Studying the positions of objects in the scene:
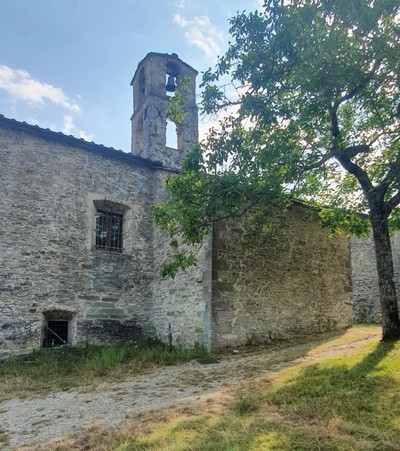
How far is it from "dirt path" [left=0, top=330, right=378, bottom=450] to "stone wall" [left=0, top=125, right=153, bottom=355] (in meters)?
3.48

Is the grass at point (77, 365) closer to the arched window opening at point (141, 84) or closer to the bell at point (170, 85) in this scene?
the bell at point (170, 85)

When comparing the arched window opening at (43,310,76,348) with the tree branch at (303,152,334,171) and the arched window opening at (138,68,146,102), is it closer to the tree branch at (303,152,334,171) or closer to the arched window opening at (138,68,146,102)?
the tree branch at (303,152,334,171)

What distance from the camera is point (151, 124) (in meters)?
14.5

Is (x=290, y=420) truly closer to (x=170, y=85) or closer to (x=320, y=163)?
(x=320, y=163)

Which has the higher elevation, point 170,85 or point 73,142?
point 170,85

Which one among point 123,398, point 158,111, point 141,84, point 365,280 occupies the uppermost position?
point 141,84

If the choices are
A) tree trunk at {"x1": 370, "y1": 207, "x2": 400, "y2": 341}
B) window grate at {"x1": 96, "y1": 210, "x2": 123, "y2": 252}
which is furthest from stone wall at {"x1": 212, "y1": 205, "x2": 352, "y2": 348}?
window grate at {"x1": 96, "y1": 210, "x2": 123, "y2": 252}

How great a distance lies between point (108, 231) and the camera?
1168 centimetres

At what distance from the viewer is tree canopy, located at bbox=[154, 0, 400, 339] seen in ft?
21.4

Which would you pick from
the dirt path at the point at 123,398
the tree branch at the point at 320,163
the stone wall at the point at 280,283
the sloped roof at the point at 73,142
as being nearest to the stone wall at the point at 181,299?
the stone wall at the point at 280,283

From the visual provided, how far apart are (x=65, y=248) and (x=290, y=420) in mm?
8202

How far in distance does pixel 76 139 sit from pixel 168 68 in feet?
20.1

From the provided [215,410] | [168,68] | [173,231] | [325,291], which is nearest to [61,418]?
[215,410]

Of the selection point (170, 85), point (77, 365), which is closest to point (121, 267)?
point (77, 365)
